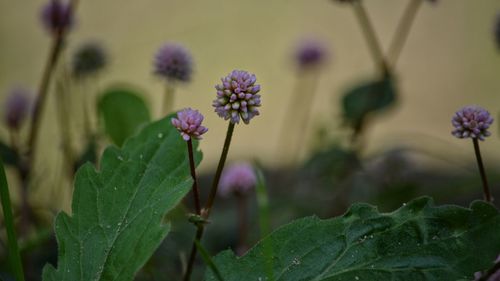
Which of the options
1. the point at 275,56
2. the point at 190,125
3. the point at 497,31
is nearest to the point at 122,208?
the point at 190,125

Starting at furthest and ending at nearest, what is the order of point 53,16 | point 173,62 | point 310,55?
1. point 310,55
2. point 53,16
3. point 173,62

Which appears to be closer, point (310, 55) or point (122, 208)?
point (122, 208)

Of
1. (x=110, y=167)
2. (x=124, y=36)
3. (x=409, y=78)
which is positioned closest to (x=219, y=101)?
(x=110, y=167)

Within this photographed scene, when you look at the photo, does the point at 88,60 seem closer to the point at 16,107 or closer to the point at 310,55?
the point at 16,107

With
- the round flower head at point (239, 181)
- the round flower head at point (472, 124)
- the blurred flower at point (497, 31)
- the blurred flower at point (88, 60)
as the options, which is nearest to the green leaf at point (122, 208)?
the round flower head at point (472, 124)

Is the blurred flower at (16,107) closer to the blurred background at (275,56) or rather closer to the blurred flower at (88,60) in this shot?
the blurred flower at (88,60)

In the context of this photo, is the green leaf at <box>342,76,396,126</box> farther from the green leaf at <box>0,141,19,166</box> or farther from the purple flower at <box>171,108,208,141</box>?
the purple flower at <box>171,108,208,141</box>

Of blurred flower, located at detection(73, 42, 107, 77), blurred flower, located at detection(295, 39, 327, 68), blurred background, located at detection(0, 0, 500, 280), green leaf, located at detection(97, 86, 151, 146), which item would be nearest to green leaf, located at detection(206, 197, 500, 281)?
green leaf, located at detection(97, 86, 151, 146)
